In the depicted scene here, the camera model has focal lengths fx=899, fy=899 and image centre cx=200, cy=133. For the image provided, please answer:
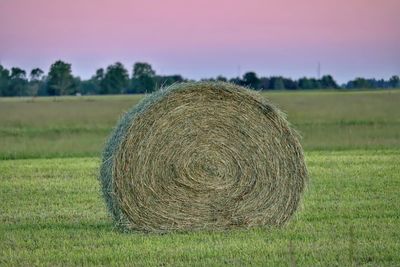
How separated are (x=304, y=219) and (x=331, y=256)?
242 centimetres

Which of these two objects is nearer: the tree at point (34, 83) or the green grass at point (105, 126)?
the green grass at point (105, 126)

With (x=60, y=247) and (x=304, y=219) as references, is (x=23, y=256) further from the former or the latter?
(x=304, y=219)

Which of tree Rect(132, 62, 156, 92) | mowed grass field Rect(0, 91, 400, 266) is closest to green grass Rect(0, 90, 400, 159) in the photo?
mowed grass field Rect(0, 91, 400, 266)

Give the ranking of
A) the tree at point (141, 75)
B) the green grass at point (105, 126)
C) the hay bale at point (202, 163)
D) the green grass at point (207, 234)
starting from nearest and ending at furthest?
the green grass at point (207, 234) < the hay bale at point (202, 163) < the green grass at point (105, 126) < the tree at point (141, 75)

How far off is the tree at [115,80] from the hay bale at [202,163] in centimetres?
5450

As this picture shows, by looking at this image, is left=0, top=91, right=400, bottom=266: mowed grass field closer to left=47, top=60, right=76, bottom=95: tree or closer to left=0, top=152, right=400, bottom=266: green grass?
left=0, top=152, right=400, bottom=266: green grass

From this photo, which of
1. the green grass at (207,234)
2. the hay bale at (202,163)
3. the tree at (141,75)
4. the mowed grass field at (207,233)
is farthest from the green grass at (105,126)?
the tree at (141,75)

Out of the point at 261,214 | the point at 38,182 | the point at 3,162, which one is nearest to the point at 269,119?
the point at 261,214

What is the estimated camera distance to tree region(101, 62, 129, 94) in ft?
217

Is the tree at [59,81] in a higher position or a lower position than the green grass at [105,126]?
higher

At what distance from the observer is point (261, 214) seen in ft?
35.0

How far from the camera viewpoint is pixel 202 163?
10.8 metres

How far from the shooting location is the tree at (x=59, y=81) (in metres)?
63.3

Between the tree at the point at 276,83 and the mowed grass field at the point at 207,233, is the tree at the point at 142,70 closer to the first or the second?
the tree at the point at 276,83
